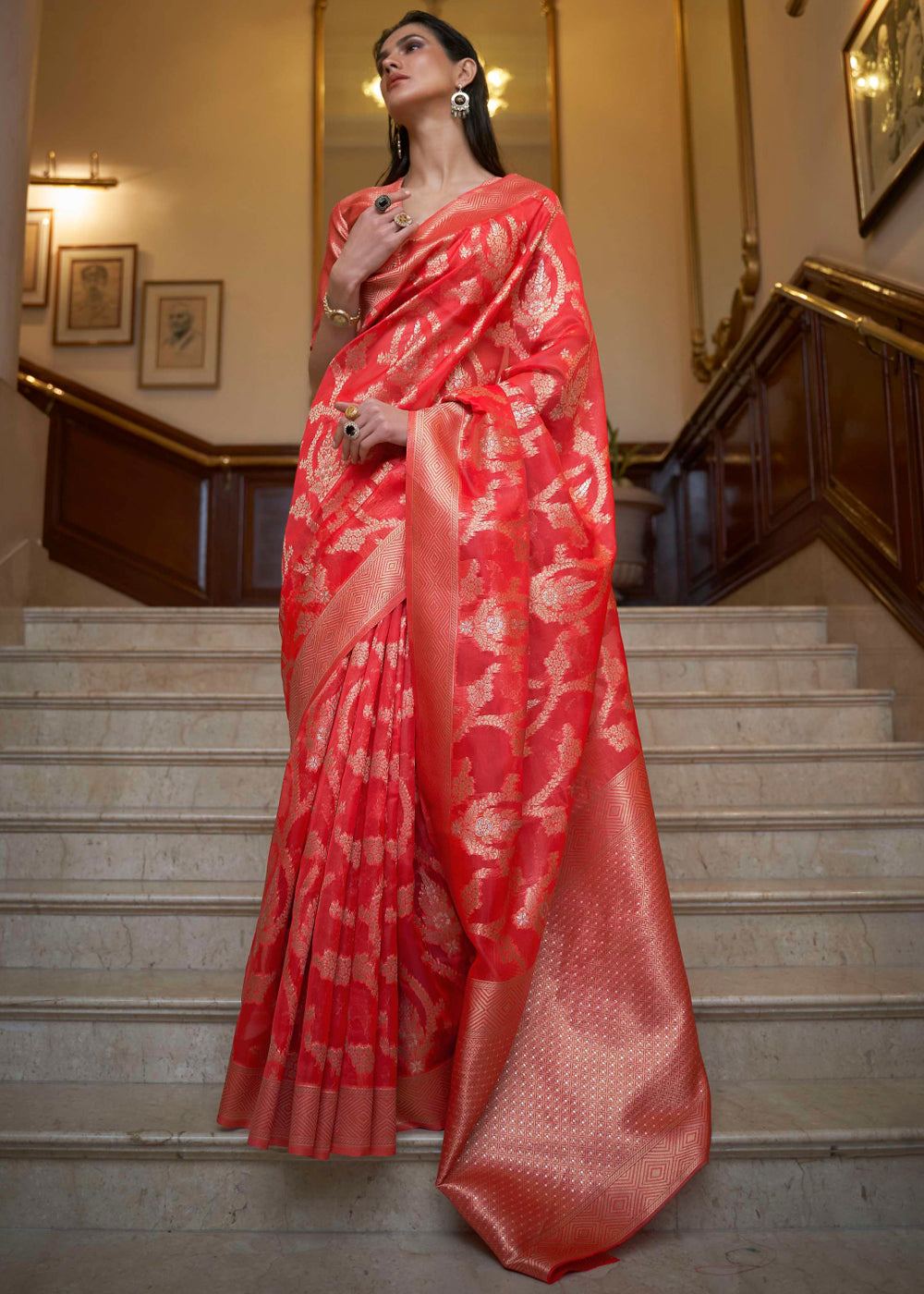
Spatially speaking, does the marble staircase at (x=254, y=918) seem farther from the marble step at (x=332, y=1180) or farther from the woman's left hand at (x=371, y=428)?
the woman's left hand at (x=371, y=428)

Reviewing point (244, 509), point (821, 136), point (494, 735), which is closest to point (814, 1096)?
point (494, 735)

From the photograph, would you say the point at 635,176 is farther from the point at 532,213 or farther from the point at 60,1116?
the point at 60,1116

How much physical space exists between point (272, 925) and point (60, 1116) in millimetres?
469

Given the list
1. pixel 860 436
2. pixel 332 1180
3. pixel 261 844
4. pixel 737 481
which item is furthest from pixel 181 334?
pixel 332 1180

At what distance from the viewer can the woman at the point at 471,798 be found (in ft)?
4.46

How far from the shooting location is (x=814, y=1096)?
1650 millimetres

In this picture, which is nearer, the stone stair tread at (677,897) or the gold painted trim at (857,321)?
the stone stair tread at (677,897)

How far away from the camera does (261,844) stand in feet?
7.31

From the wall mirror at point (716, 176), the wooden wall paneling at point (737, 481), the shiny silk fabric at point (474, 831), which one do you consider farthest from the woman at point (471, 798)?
the wall mirror at point (716, 176)

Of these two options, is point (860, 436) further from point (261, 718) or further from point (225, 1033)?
point (225, 1033)

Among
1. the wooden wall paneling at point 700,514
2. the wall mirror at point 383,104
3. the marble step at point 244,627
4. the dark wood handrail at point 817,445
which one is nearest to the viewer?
Result: the dark wood handrail at point 817,445

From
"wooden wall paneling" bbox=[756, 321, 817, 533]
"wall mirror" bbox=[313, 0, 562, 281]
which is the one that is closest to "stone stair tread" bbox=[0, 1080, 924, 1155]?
→ "wooden wall paneling" bbox=[756, 321, 817, 533]

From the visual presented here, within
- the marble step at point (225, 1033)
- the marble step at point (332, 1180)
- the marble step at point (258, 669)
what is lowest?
the marble step at point (332, 1180)

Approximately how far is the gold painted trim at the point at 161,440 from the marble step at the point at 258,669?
228cm
